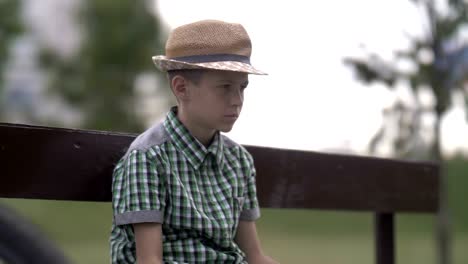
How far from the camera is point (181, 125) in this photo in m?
2.49

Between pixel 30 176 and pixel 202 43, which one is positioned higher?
pixel 202 43

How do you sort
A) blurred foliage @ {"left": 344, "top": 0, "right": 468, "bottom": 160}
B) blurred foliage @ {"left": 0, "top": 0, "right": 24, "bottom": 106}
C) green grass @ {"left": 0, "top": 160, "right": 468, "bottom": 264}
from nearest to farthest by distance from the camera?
blurred foliage @ {"left": 344, "top": 0, "right": 468, "bottom": 160}
green grass @ {"left": 0, "top": 160, "right": 468, "bottom": 264}
blurred foliage @ {"left": 0, "top": 0, "right": 24, "bottom": 106}

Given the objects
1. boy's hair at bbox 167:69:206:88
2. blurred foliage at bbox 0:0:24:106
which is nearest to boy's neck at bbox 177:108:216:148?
boy's hair at bbox 167:69:206:88

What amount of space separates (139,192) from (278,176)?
0.98 m

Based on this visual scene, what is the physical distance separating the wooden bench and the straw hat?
0.34 m

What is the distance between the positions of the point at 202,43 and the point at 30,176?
0.59m

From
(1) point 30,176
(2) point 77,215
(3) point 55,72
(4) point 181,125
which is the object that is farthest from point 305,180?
(3) point 55,72

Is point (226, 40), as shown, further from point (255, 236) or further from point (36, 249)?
point (36, 249)

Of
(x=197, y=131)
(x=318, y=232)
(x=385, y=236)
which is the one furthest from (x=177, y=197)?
(x=318, y=232)

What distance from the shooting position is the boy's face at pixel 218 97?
243cm

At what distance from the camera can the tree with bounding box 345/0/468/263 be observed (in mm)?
7066

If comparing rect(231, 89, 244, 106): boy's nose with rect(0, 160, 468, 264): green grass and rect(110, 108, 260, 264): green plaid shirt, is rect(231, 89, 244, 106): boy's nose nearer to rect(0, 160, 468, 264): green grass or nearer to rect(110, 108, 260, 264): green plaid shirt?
rect(110, 108, 260, 264): green plaid shirt

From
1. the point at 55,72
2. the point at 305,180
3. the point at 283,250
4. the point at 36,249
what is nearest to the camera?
the point at 36,249

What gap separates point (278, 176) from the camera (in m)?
3.21
